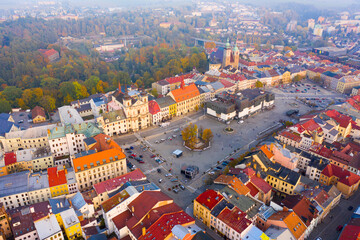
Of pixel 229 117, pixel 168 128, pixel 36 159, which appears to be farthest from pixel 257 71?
pixel 36 159

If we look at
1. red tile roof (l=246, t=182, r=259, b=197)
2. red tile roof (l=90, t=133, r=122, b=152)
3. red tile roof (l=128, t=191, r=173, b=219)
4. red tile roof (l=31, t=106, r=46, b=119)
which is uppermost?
red tile roof (l=90, t=133, r=122, b=152)

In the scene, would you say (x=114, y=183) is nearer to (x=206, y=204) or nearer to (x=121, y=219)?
(x=121, y=219)

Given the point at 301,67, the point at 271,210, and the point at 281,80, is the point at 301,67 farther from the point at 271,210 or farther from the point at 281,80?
the point at 271,210

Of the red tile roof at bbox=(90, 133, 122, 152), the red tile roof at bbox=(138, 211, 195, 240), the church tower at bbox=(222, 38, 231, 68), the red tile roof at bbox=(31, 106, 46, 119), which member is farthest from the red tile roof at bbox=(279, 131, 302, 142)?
the red tile roof at bbox=(31, 106, 46, 119)

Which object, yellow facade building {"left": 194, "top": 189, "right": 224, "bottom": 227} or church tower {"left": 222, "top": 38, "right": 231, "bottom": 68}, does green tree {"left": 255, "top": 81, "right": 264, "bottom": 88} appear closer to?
church tower {"left": 222, "top": 38, "right": 231, "bottom": 68}

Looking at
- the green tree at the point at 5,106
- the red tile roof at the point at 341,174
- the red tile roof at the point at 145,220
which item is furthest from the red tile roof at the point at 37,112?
the red tile roof at the point at 341,174

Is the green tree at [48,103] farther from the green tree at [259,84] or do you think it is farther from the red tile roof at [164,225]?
the green tree at [259,84]
